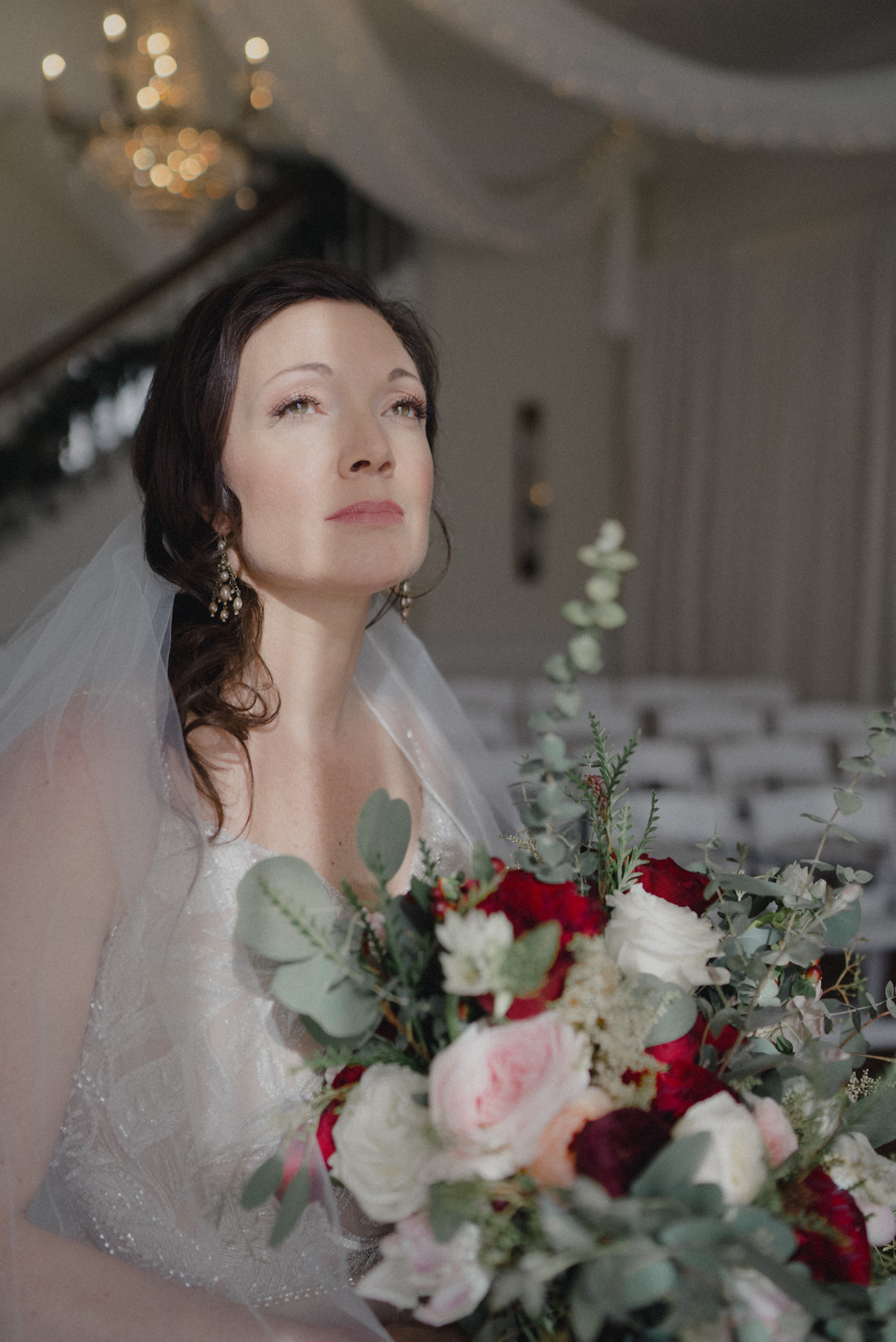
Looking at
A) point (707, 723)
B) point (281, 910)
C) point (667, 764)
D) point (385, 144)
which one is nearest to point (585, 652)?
point (281, 910)

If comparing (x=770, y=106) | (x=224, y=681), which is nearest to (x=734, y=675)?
(x=770, y=106)

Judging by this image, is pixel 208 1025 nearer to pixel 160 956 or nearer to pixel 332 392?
pixel 160 956

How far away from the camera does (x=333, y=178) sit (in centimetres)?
866

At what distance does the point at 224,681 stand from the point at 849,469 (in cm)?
700

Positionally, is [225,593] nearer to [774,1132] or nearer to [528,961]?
[528,961]

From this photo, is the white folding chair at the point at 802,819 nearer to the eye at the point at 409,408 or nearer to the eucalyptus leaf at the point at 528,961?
the eye at the point at 409,408

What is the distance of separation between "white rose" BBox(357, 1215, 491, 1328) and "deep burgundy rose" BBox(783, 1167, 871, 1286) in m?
0.23

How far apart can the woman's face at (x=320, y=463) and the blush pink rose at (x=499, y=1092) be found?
62 centimetres

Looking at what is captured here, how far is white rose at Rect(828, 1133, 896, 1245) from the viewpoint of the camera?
989 mm

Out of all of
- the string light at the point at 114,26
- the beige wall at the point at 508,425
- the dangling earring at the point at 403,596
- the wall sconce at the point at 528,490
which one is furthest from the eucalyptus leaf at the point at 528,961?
the wall sconce at the point at 528,490

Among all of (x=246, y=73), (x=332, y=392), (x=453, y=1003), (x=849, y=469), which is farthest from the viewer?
(x=849, y=469)

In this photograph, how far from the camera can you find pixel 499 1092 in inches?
33.2

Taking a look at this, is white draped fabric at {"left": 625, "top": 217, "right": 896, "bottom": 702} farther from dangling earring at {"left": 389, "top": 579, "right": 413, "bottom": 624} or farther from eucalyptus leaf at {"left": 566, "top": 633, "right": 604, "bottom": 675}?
eucalyptus leaf at {"left": 566, "top": 633, "right": 604, "bottom": 675}

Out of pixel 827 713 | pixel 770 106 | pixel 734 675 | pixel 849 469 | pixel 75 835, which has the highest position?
pixel 770 106
